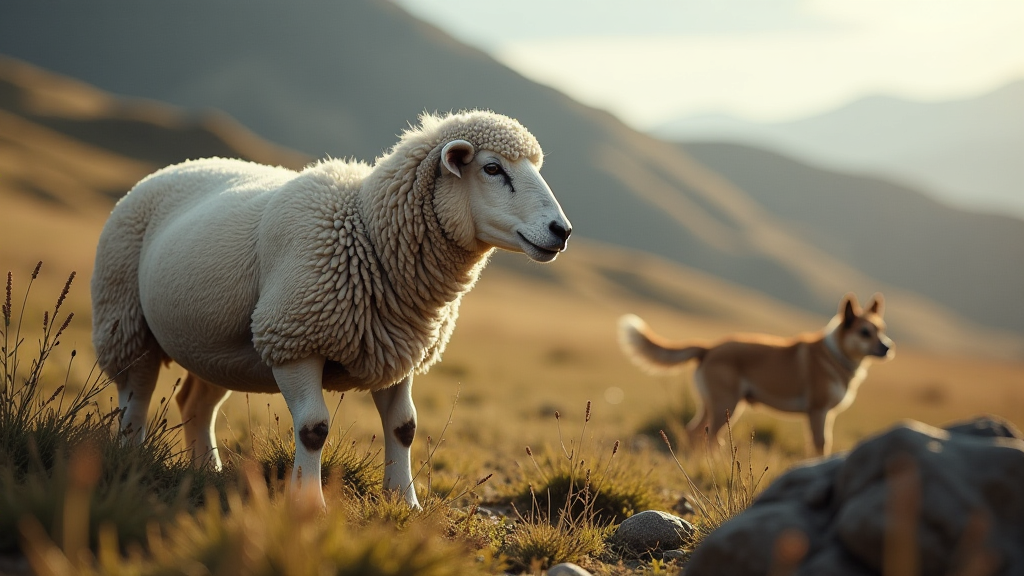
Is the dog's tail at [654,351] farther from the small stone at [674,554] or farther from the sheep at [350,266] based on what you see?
the small stone at [674,554]

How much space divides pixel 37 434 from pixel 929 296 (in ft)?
556

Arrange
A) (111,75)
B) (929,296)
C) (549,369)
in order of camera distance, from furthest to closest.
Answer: (111,75), (929,296), (549,369)

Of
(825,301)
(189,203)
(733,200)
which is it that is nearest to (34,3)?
(733,200)

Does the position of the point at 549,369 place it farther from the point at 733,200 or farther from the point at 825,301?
the point at 733,200

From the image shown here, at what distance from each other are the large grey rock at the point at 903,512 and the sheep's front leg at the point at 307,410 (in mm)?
2086

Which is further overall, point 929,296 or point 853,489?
point 929,296

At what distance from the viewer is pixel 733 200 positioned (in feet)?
563

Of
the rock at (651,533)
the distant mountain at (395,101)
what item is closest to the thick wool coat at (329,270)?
the rock at (651,533)

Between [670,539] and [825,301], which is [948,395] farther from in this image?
[825,301]

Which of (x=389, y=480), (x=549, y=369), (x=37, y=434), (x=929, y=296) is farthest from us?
(x=929, y=296)

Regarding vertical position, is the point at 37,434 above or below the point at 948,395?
above

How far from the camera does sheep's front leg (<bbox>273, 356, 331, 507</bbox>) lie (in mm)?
4383

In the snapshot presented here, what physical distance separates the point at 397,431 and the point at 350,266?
104cm

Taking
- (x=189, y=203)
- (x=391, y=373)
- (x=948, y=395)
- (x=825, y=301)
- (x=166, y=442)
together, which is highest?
(x=189, y=203)
